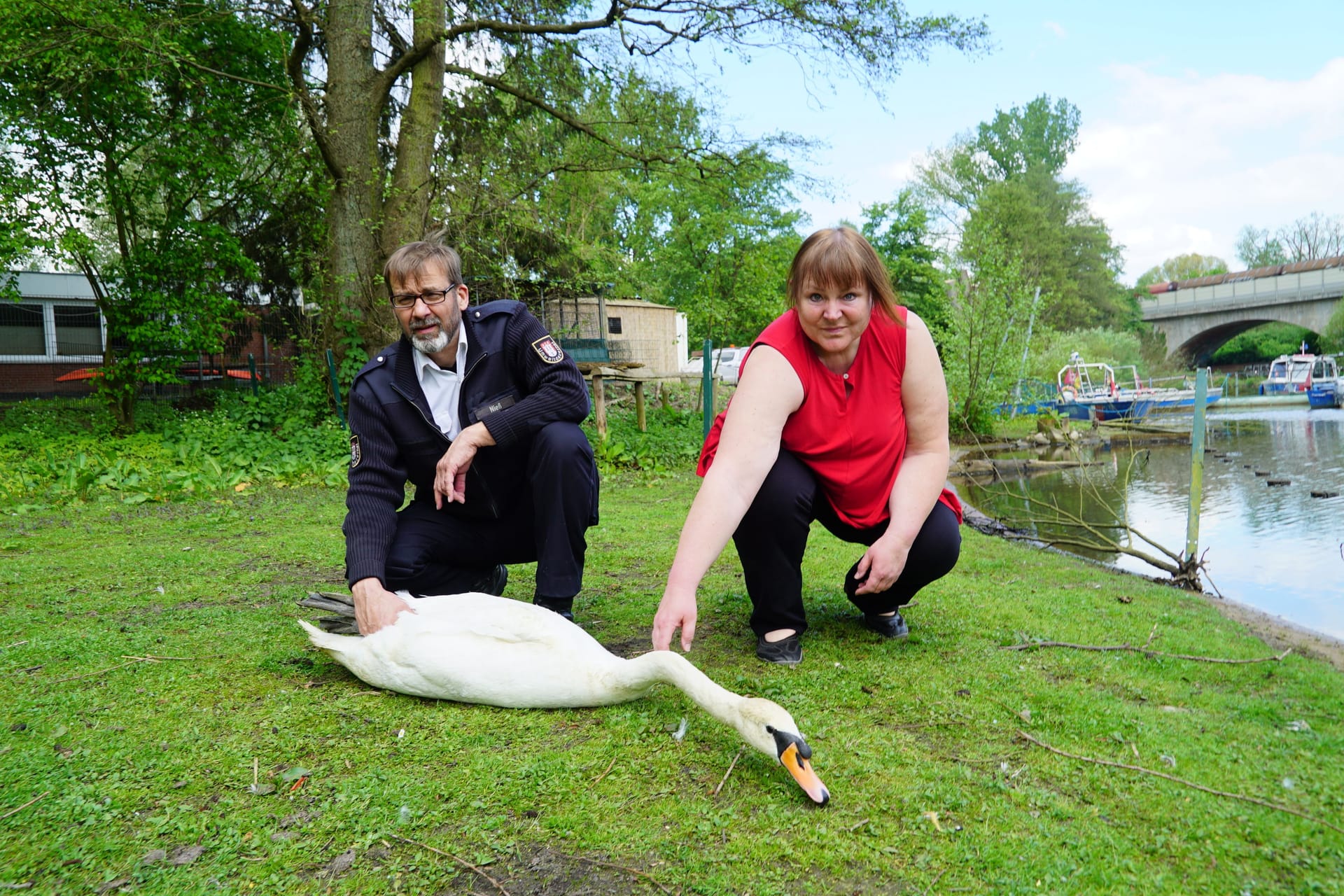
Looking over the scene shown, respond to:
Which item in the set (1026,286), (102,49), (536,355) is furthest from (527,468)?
(1026,286)

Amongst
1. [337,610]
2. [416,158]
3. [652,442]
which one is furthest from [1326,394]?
[337,610]

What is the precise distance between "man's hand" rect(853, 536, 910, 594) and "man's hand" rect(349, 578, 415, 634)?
5.64ft

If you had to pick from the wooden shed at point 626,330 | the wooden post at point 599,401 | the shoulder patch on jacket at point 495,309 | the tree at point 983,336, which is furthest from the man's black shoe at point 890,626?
the wooden shed at point 626,330

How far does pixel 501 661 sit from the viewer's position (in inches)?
105

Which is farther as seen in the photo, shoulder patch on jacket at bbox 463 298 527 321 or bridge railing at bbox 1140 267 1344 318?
bridge railing at bbox 1140 267 1344 318

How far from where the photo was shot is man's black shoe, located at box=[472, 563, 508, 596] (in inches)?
151

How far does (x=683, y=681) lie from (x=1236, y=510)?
10427 millimetres

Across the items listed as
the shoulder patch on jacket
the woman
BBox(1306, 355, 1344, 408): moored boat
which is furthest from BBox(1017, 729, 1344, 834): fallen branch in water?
BBox(1306, 355, 1344, 408): moored boat

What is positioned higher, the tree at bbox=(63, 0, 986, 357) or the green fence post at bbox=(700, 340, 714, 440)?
the tree at bbox=(63, 0, 986, 357)

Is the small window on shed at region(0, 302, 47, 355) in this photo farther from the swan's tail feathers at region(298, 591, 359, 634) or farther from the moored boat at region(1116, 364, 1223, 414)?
the moored boat at region(1116, 364, 1223, 414)

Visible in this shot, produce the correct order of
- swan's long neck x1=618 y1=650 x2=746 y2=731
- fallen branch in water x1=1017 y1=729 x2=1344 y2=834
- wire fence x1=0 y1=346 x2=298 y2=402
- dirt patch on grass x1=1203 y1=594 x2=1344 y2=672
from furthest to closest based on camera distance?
1. wire fence x1=0 y1=346 x2=298 y2=402
2. dirt patch on grass x1=1203 y1=594 x2=1344 y2=672
3. swan's long neck x1=618 y1=650 x2=746 y2=731
4. fallen branch in water x1=1017 y1=729 x2=1344 y2=834

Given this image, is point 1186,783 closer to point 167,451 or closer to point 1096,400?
point 167,451

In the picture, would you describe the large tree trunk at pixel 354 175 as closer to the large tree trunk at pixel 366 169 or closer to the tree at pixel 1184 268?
the large tree trunk at pixel 366 169

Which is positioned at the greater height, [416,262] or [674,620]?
[416,262]
